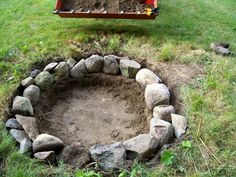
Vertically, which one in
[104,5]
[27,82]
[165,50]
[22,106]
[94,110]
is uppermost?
[104,5]

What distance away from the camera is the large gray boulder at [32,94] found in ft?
11.2

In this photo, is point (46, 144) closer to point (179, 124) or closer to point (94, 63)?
point (179, 124)

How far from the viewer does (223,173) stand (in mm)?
2678

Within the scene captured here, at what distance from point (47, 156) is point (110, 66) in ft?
4.77

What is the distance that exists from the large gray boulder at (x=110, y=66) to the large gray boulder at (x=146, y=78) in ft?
0.87

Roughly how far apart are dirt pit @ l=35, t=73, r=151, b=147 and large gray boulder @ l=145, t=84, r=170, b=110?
139mm

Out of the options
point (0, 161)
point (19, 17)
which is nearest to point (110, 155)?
point (0, 161)

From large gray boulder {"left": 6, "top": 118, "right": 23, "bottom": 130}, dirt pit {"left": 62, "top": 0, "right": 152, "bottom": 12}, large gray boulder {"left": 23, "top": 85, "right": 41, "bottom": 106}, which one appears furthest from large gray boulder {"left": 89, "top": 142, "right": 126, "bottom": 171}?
dirt pit {"left": 62, "top": 0, "right": 152, "bottom": 12}

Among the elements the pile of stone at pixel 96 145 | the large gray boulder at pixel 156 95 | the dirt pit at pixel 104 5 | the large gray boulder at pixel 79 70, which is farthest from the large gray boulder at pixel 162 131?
the dirt pit at pixel 104 5

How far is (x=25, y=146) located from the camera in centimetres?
284

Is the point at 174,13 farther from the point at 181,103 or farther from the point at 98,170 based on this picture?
the point at 98,170

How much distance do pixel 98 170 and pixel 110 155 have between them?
0.51 ft

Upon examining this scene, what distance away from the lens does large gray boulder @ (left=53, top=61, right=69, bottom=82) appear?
3.77m

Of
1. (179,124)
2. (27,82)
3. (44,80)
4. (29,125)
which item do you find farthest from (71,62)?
(179,124)
